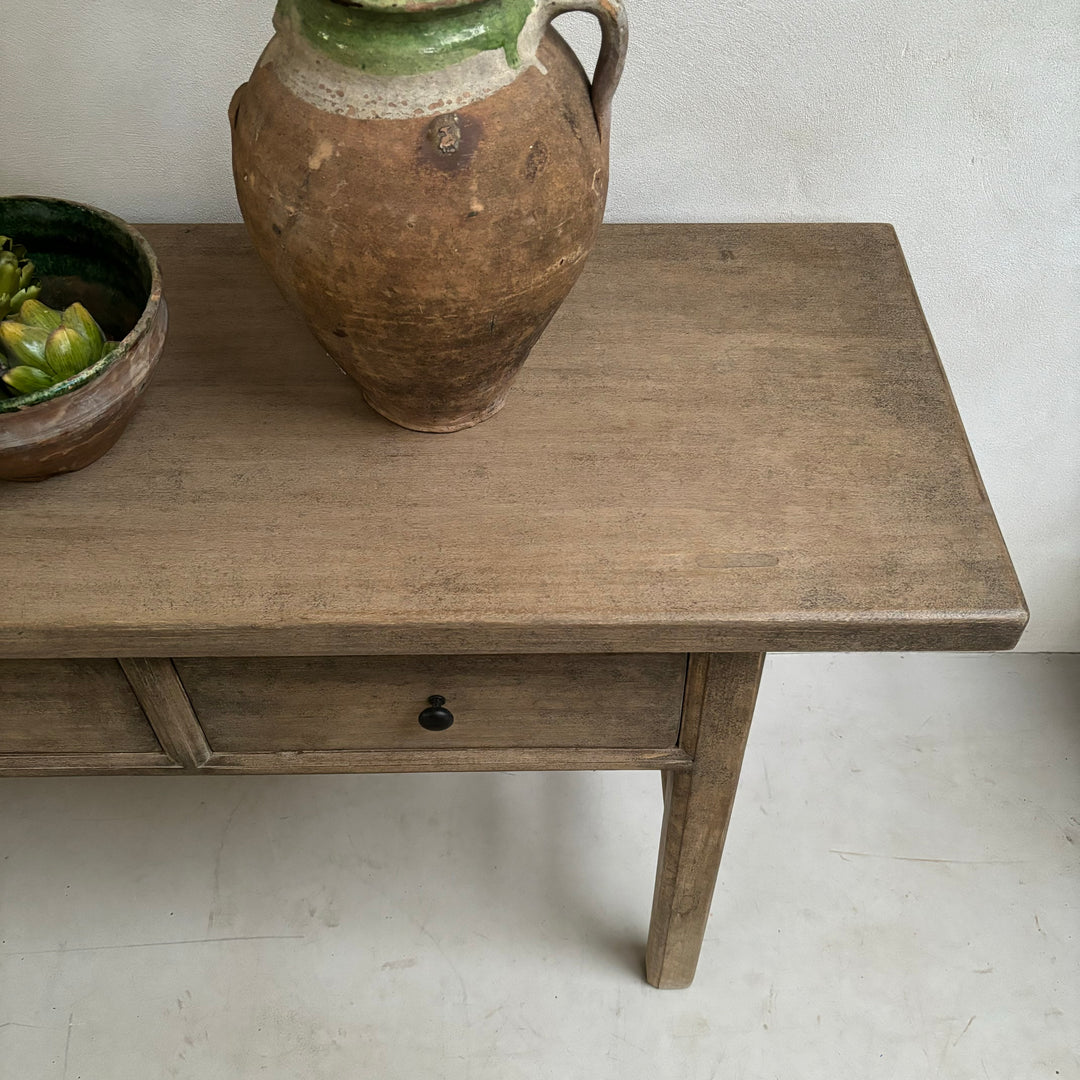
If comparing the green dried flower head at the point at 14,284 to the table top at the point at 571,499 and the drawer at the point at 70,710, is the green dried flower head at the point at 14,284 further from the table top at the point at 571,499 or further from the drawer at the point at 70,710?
the drawer at the point at 70,710

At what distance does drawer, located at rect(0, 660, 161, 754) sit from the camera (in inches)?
29.2

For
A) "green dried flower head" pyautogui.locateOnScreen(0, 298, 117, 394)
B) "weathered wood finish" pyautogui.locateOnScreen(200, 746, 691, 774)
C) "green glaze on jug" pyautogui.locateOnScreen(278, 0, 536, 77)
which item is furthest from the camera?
"weathered wood finish" pyautogui.locateOnScreen(200, 746, 691, 774)

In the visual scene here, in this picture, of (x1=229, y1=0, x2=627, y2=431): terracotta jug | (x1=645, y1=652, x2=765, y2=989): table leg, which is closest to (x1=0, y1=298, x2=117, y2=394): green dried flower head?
(x1=229, y1=0, x2=627, y2=431): terracotta jug

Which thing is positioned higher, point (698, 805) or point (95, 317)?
point (95, 317)

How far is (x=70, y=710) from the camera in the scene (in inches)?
30.3

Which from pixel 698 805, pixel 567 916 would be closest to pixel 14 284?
pixel 698 805

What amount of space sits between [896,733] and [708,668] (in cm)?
69

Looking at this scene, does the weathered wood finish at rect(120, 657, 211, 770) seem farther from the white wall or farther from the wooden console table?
the white wall

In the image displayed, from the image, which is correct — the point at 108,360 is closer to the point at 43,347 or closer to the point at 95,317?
the point at 43,347

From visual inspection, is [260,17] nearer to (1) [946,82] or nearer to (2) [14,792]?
(1) [946,82]

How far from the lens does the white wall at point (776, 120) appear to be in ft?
3.01

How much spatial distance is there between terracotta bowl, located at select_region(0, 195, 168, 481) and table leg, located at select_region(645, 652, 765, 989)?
413 millimetres

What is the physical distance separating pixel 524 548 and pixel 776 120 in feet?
1.68

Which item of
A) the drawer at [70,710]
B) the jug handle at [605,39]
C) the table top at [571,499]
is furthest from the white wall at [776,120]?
the drawer at [70,710]
